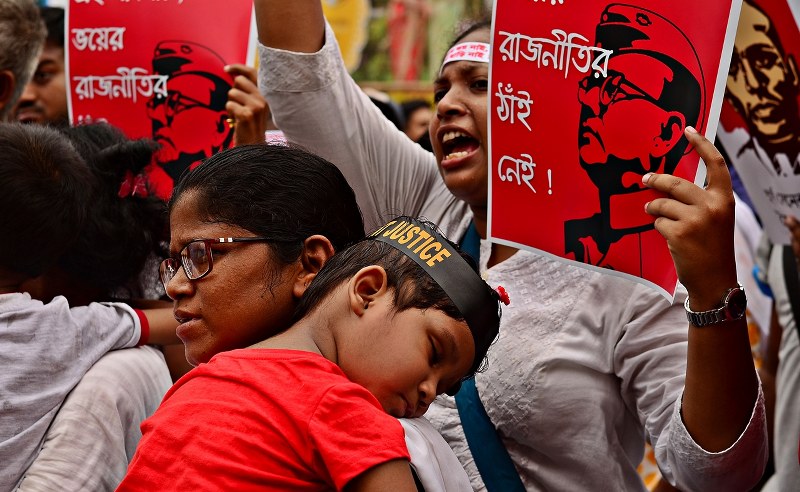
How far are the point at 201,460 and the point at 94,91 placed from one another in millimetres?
1953

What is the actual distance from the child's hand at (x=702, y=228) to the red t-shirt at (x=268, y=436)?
1.99 ft

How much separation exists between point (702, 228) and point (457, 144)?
3.16 ft

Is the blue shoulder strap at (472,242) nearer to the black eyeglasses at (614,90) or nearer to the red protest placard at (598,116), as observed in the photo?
the red protest placard at (598,116)

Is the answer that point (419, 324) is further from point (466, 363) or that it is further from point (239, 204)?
point (239, 204)

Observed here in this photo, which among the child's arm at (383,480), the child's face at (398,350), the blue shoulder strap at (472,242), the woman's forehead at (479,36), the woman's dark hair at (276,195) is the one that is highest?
the woman's forehead at (479,36)

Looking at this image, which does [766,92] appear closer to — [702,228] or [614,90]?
[614,90]

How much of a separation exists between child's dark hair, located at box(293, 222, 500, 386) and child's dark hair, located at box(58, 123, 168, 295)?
2.83 ft

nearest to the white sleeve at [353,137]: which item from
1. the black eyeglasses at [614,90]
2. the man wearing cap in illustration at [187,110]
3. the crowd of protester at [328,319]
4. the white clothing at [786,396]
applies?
the crowd of protester at [328,319]

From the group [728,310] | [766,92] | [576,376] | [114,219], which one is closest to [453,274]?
[728,310]

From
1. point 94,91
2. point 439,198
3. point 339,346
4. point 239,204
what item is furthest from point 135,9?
point 339,346

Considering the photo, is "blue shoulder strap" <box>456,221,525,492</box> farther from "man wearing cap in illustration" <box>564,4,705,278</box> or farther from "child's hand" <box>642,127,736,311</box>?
"child's hand" <box>642,127,736,311</box>

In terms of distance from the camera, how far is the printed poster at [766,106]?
2.71 m

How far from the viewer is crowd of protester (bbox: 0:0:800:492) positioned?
5.30ft

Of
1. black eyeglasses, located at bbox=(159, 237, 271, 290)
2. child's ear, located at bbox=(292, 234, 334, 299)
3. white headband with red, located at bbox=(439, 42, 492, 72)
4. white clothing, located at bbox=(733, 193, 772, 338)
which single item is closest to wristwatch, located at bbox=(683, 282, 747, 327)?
child's ear, located at bbox=(292, 234, 334, 299)
